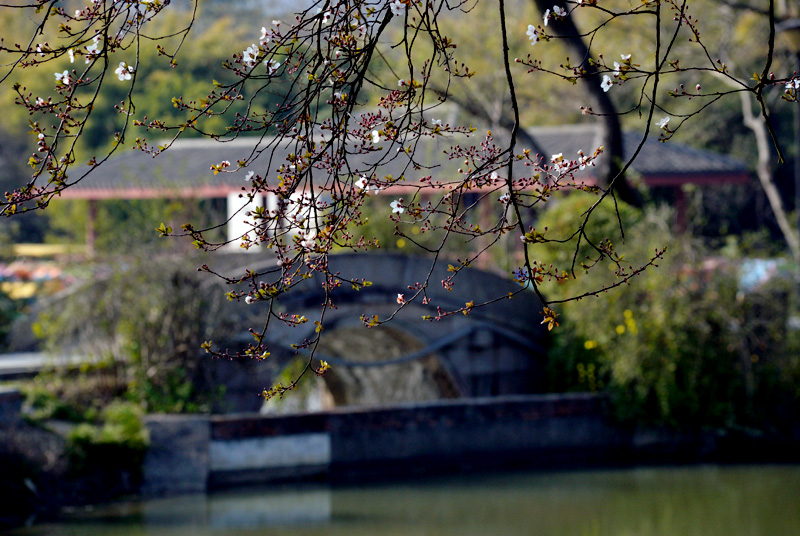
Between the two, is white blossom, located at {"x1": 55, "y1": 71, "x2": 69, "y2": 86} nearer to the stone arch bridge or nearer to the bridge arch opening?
the stone arch bridge

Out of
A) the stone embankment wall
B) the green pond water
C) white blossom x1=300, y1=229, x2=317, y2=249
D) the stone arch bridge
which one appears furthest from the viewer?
the stone arch bridge

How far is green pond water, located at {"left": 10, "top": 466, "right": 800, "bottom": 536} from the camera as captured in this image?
29.7 feet

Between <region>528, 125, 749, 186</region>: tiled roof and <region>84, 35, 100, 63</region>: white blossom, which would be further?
<region>528, 125, 749, 186</region>: tiled roof

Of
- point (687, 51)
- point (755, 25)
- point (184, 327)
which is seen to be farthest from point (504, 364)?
point (755, 25)

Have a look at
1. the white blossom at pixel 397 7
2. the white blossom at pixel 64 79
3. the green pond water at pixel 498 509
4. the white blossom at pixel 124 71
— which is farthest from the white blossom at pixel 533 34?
the green pond water at pixel 498 509

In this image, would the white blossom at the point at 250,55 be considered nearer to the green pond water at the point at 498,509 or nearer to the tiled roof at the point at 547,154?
the green pond water at the point at 498,509

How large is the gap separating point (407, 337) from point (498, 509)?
3.21 m

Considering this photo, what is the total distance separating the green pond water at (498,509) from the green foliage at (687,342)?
0.69 metres

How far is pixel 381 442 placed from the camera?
1058 cm

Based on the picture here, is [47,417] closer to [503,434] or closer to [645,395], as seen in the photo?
[503,434]

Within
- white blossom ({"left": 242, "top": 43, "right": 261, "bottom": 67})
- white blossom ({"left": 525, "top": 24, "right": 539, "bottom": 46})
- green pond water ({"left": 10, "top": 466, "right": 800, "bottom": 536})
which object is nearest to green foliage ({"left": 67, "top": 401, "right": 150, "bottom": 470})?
green pond water ({"left": 10, "top": 466, "right": 800, "bottom": 536})

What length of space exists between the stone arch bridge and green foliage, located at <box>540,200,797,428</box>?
117cm

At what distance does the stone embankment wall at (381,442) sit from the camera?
9.91 metres

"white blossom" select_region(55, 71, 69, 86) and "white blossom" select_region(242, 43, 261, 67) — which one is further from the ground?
"white blossom" select_region(242, 43, 261, 67)
